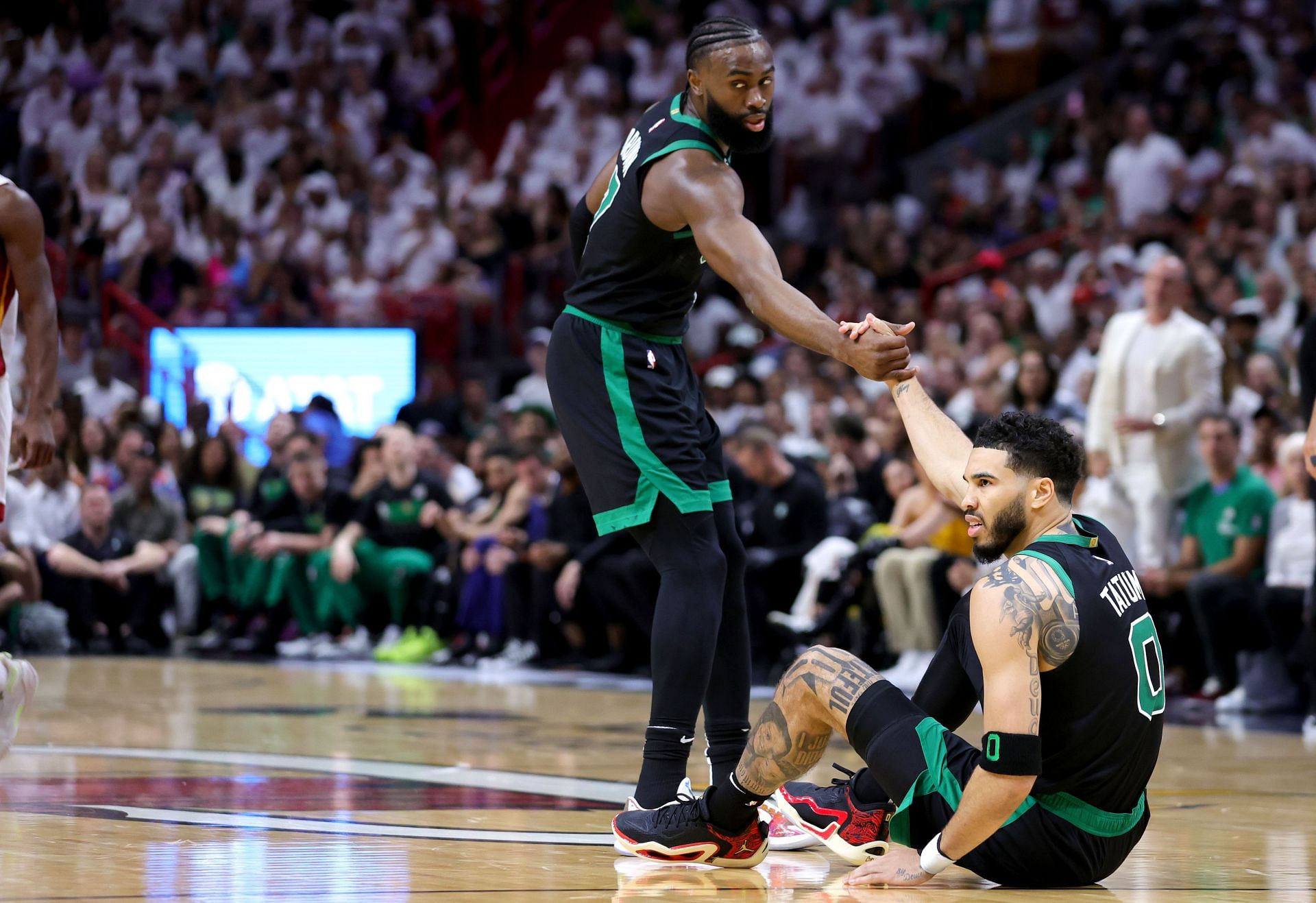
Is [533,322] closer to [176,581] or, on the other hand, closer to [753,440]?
[176,581]

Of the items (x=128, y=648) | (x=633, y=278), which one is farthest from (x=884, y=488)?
(x=633, y=278)

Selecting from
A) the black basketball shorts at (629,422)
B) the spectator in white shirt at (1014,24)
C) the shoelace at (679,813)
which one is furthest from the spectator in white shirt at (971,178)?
the shoelace at (679,813)

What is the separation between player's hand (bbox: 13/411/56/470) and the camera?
478 cm

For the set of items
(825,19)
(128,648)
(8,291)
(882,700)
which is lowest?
(128,648)

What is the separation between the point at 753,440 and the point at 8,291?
603cm

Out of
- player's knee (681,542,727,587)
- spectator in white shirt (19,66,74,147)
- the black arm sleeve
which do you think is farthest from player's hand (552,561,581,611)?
spectator in white shirt (19,66,74,147)

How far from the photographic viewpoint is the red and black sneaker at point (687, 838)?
4.09 m

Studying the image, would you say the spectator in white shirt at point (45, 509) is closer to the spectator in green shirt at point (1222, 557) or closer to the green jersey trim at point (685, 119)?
the spectator in green shirt at point (1222, 557)

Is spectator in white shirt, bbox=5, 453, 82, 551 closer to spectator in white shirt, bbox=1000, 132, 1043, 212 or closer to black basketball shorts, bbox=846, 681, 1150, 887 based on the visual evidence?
spectator in white shirt, bbox=1000, 132, 1043, 212

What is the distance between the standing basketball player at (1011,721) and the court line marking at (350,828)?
0.27 metres

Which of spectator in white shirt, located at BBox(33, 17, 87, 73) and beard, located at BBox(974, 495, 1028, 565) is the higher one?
spectator in white shirt, located at BBox(33, 17, 87, 73)

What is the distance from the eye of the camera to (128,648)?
1231 cm

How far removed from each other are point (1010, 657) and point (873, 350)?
869 millimetres

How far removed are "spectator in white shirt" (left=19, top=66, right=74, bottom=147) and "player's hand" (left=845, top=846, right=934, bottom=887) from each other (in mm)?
14837
